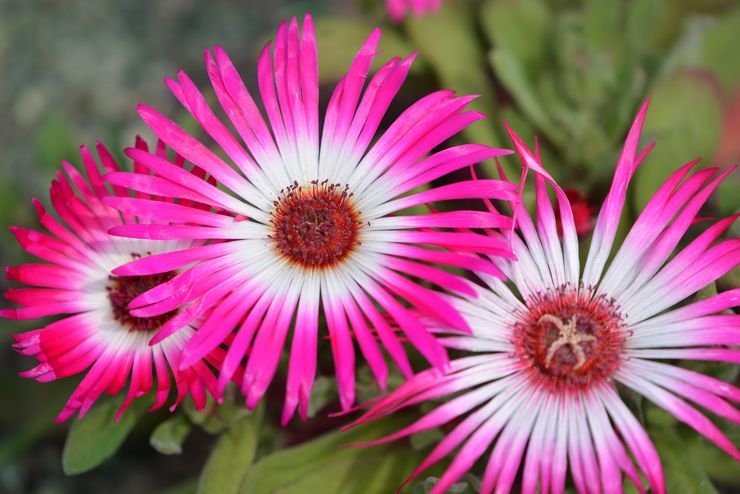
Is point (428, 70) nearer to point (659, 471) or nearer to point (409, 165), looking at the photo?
point (409, 165)

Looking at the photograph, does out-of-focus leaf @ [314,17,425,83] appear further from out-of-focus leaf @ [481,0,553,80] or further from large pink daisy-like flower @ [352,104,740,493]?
large pink daisy-like flower @ [352,104,740,493]

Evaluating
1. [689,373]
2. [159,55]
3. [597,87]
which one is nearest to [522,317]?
[689,373]

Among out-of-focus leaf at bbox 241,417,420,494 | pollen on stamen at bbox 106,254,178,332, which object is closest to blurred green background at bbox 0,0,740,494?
out-of-focus leaf at bbox 241,417,420,494

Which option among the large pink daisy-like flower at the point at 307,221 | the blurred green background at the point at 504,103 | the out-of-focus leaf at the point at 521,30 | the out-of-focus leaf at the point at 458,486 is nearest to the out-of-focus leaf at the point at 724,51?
the blurred green background at the point at 504,103

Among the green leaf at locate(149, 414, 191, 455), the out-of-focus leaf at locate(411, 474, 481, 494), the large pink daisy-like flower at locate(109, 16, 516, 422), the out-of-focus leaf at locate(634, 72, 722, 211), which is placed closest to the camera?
the large pink daisy-like flower at locate(109, 16, 516, 422)

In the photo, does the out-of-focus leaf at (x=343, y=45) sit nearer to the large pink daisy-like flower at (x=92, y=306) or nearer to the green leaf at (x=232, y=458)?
the large pink daisy-like flower at (x=92, y=306)
